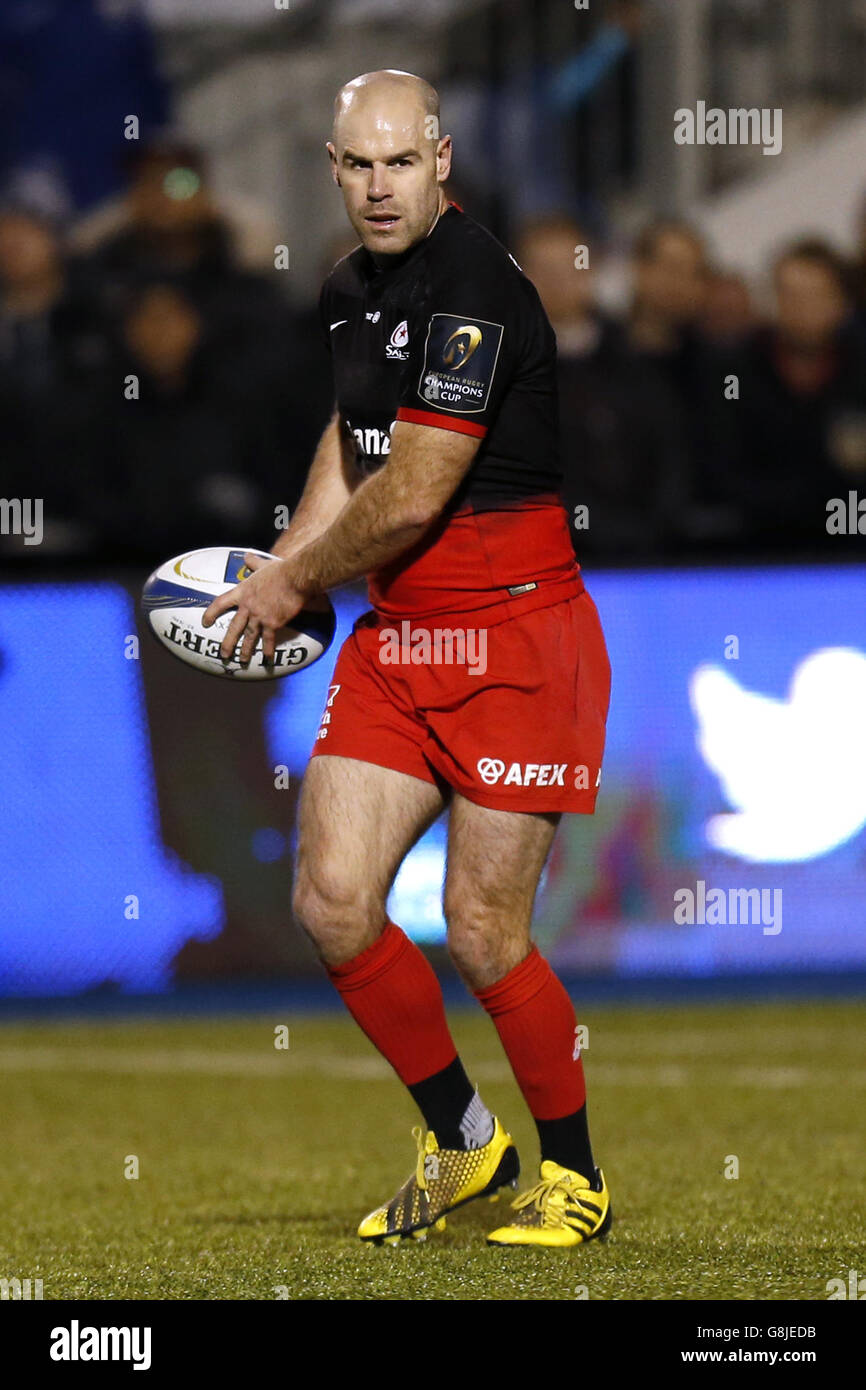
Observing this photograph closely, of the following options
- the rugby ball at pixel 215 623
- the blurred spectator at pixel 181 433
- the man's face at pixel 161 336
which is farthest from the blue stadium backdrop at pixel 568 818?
the rugby ball at pixel 215 623

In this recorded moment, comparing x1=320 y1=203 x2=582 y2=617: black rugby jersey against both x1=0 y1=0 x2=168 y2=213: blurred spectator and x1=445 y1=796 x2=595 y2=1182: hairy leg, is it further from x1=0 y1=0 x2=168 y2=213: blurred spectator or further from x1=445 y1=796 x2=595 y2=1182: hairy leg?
x1=0 y1=0 x2=168 y2=213: blurred spectator

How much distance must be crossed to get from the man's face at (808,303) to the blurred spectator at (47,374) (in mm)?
3111

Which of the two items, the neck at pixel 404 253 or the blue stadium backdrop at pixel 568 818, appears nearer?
the neck at pixel 404 253

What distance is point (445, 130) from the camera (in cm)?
1203

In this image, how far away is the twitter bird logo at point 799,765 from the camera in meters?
8.65

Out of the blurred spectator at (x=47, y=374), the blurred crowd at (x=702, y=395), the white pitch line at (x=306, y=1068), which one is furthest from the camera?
the blurred spectator at (x=47, y=374)

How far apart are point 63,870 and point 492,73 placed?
6089mm

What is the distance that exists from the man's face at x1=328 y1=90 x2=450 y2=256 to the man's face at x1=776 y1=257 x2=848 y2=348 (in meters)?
5.72

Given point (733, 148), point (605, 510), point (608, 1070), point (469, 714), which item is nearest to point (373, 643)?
point (469, 714)

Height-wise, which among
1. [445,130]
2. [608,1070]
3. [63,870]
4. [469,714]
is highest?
[445,130]

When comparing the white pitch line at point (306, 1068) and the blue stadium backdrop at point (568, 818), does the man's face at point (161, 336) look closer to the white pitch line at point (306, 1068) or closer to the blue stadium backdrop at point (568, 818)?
the blue stadium backdrop at point (568, 818)

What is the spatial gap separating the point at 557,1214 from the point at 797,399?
6118 millimetres

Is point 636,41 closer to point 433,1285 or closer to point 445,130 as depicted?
point 445,130

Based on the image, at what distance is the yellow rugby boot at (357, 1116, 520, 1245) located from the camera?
4.62 metres
